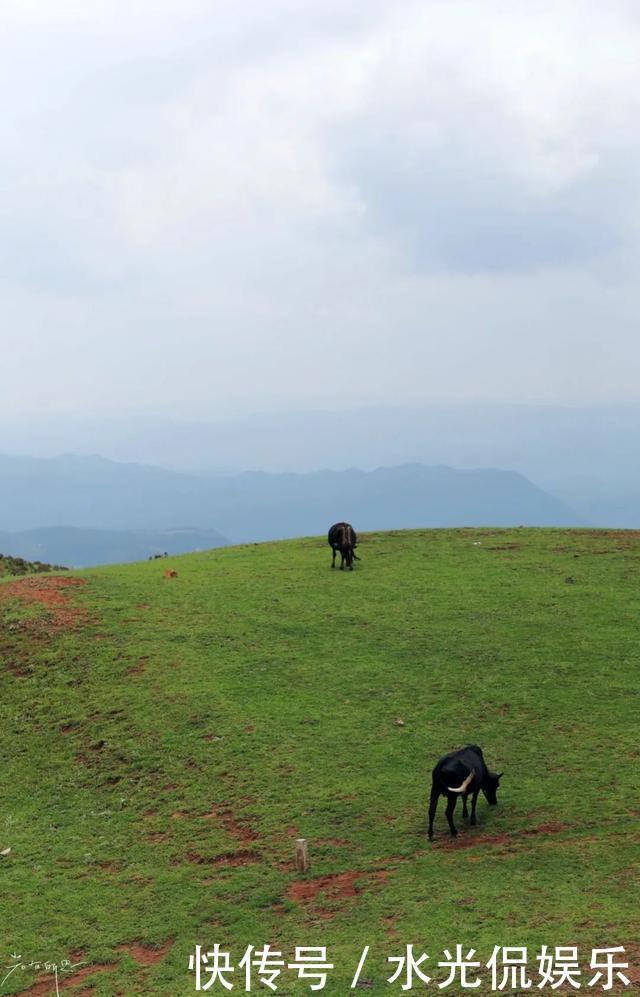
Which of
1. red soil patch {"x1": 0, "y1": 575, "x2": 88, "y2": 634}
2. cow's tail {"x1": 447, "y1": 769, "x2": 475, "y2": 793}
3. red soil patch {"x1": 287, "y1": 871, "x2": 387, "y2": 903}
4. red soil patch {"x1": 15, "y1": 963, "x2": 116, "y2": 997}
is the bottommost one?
red soil patch {"x1": 15, "y1": 963, "x2": 116, "y2": 997}

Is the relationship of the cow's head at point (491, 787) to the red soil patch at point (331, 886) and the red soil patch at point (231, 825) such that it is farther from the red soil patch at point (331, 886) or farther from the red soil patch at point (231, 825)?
the red soil patch at point (231, 825)

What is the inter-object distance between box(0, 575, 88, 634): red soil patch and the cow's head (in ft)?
52.7

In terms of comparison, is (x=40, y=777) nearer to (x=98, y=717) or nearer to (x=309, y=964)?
(x=98, y=717)

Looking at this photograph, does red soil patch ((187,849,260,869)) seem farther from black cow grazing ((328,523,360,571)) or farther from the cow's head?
black cow grazing ((328,523,360,571))

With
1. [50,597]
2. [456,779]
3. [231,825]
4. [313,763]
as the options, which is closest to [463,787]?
[456,779]

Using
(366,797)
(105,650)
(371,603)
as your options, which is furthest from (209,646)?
(366,797)

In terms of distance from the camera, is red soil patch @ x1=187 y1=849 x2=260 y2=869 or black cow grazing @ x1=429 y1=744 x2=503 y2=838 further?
red soil patch @ x1=187 y1=849 x2=260 y2=869

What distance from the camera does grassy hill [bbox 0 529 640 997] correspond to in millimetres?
13969

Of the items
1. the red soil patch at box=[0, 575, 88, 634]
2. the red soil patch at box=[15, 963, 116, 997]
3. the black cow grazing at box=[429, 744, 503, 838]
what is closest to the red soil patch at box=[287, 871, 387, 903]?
the black cow grazing at box=[429, 744, 503, 838]

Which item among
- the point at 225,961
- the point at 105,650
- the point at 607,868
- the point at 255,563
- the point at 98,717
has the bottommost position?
the point at 225,961

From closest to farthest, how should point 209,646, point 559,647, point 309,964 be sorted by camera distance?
point 309,964
point 559,647
point 209,646

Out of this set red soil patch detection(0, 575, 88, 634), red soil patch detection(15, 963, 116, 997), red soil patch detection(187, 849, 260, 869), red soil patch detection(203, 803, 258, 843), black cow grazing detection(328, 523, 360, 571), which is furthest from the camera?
black cow grazing detection(328, 523, 360, 571)

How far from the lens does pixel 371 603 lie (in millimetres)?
30266

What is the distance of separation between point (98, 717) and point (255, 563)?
14970 millimetres
